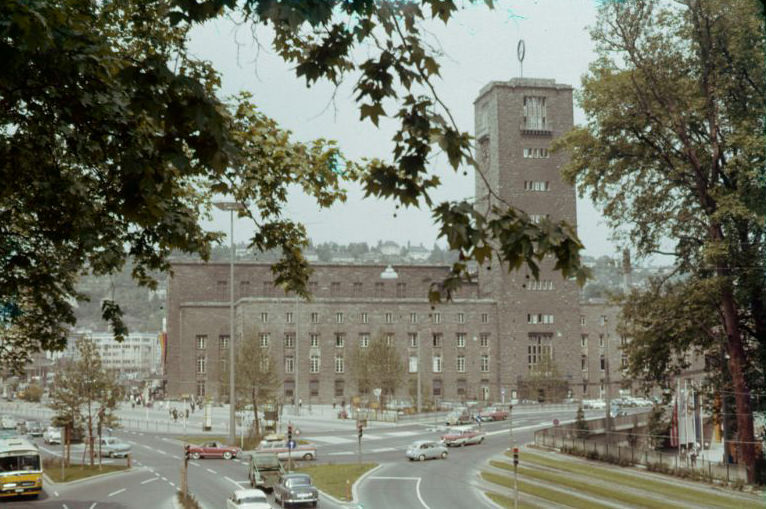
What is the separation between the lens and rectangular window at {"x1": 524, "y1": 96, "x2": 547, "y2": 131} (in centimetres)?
10431

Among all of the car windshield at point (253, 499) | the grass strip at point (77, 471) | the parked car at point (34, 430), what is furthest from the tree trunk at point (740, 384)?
the parked car at point (34, 430)

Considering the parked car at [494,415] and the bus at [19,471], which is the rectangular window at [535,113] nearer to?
the parked car at [494,415]

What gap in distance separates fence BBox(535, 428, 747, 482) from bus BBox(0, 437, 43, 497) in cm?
2880

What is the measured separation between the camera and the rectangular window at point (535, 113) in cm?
10431

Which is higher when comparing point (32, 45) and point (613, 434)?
point (32, 45)

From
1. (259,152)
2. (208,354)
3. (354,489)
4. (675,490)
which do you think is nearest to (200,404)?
(208,354)

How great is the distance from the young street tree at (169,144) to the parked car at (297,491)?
18.2 m

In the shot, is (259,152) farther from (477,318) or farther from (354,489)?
(477,318)

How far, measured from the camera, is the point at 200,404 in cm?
10206

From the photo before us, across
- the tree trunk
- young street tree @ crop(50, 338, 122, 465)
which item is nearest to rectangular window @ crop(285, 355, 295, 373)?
young street tree @ crop(50, 338, 122, 465)

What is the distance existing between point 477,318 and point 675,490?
72426 millimetres

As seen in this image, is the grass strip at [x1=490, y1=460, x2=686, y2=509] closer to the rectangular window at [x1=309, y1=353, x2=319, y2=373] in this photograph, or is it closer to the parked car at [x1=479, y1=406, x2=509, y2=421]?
the parked car at [x1=479, y1=406, x2=509, y2=421]

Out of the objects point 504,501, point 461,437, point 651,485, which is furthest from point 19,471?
point 461,437

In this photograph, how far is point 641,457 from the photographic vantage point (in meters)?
44.5
